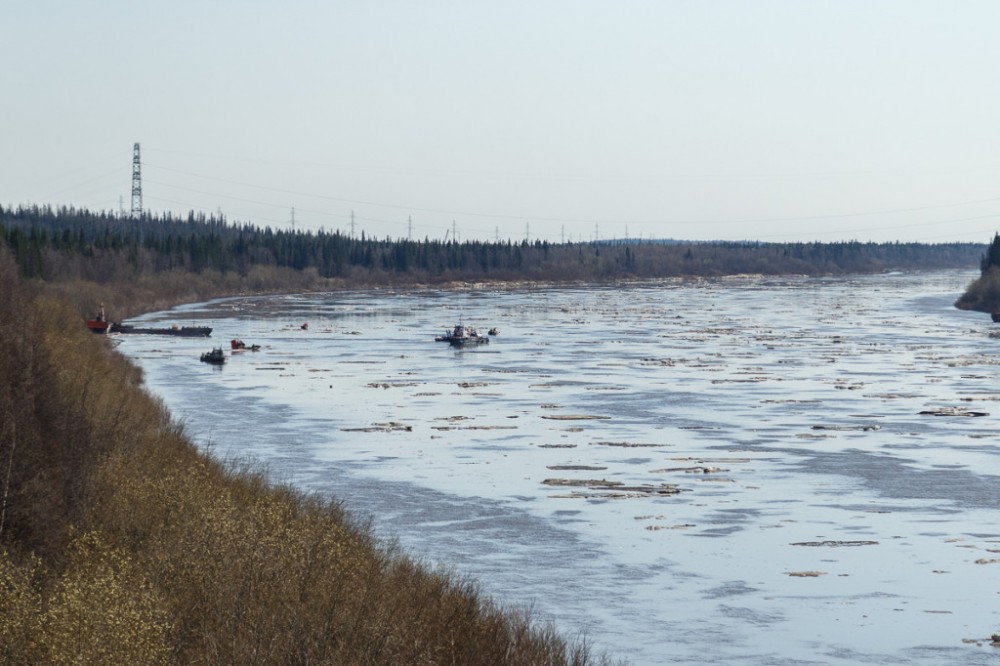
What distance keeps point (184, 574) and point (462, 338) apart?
225 ft

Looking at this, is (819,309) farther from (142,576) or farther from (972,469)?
(142,576)

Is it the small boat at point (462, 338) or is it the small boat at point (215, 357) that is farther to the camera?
the small boat at point (462, 338)

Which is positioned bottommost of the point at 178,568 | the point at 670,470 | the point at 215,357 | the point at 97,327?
the point at 670,470

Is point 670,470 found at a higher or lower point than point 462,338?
lower

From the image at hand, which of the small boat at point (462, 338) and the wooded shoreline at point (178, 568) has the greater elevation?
the wooded shoreline at point (178, 568)

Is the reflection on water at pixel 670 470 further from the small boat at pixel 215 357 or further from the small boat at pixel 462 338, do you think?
the small boat at pixel 462 338

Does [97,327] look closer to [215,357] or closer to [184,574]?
[215,357]

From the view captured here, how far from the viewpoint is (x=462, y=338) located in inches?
3455

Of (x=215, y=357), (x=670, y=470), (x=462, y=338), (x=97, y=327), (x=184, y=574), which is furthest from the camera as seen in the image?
(x=97, y=327)

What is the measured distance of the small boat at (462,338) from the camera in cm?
8738

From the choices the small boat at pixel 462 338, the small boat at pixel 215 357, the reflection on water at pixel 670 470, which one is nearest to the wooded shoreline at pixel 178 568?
the reflection on water at pixel 670 470

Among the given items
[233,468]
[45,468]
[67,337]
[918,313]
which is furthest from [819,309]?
[45,468]

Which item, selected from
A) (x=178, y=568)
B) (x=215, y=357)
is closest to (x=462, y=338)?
(x=215, y=357)

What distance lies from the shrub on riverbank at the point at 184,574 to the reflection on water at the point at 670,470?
3532 millimetres
